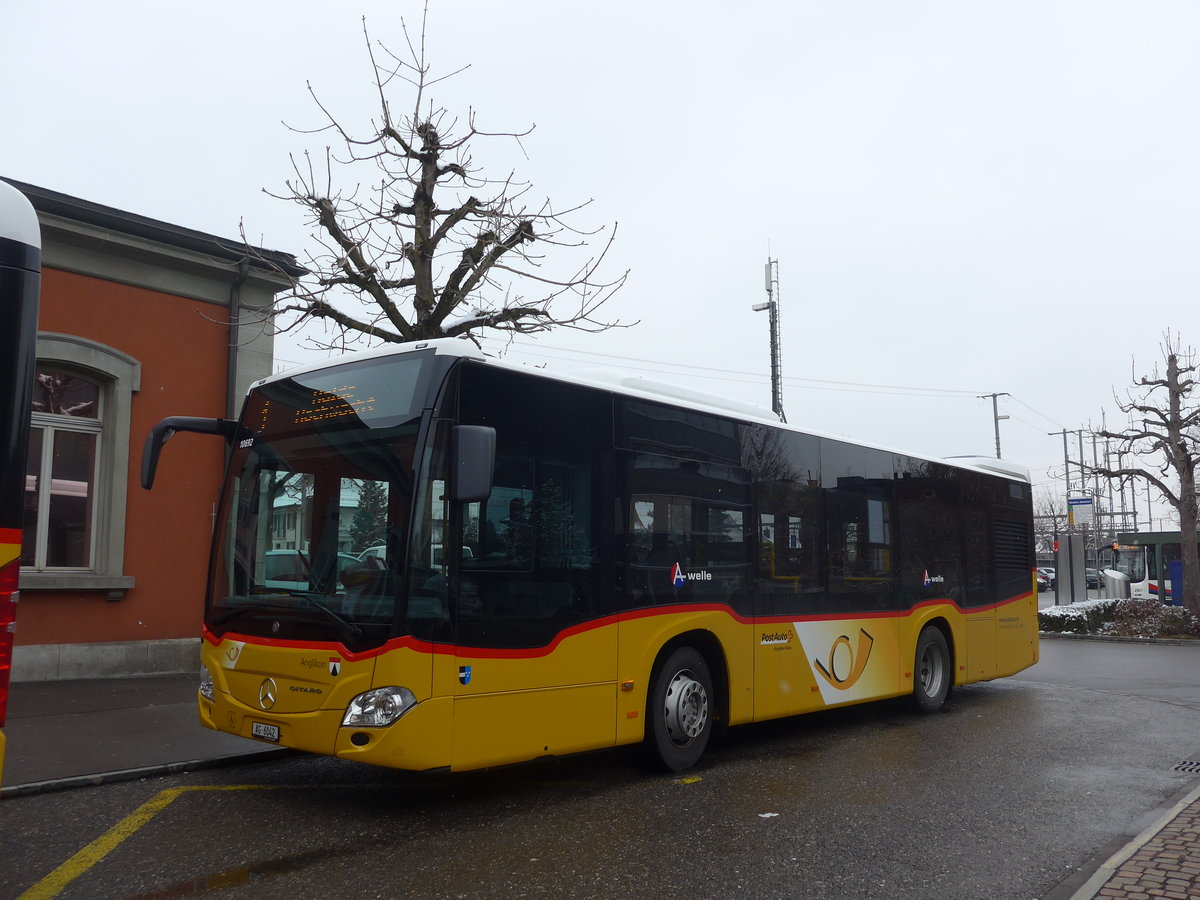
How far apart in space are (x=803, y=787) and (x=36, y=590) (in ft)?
30.0

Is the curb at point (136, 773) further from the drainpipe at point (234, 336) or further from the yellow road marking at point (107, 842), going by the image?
the drainpipe at point (234, 336)

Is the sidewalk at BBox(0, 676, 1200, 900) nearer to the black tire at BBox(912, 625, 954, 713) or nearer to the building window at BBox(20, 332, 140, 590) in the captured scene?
the building window at BBox(20, 332, 140, 590)

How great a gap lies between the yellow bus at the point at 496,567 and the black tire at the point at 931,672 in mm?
2206

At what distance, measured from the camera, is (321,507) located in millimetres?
6414

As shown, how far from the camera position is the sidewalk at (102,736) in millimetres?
7348

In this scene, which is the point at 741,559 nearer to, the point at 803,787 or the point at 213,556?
the point at 803,787

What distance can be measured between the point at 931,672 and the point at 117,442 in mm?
10260

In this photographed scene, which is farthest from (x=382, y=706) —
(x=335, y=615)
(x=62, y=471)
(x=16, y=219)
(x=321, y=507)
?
(x=62, y=471)

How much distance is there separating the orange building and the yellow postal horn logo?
7.62m

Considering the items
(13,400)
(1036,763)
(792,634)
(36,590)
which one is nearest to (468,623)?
(13,400)

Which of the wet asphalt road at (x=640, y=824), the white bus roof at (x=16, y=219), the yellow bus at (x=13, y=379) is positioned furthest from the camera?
the wet asphalt road at (x=640, y=824)

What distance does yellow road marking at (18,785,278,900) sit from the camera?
A: 16.2ft

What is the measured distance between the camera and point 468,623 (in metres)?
6.12

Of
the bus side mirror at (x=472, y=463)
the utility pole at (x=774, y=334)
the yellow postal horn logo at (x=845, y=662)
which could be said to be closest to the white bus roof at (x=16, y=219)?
the bus side mirror at (x=472, y=463)
